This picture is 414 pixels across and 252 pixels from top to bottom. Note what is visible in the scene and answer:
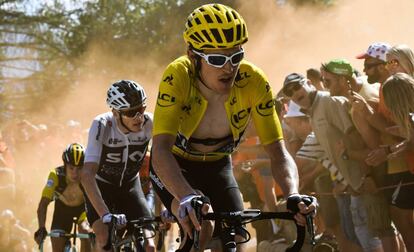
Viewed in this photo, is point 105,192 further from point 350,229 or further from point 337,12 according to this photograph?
point 337,12

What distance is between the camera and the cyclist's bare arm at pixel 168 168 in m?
5.09

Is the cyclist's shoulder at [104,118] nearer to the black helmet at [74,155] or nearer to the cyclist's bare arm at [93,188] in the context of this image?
the cyclist's bare arm at [93,188]

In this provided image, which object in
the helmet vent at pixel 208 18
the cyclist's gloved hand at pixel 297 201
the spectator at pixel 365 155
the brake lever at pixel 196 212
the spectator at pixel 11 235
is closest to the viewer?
the brake lever at pixel 196 212

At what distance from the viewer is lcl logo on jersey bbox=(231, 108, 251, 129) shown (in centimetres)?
596

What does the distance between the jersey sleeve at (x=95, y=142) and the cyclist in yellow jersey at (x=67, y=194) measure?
2.06 metres

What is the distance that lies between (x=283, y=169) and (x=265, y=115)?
0.43 meters

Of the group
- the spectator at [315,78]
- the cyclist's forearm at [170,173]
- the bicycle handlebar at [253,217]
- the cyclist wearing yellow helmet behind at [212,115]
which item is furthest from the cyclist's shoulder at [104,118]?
the bicycle handlebar at [253,217]

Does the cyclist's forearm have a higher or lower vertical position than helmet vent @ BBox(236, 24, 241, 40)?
lower

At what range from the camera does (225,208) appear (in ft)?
19.7

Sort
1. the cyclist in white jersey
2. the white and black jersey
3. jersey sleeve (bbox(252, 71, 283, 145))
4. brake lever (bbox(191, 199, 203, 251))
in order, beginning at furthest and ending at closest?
the white and black jersey
the cyclist in white jersey
jersey sleeve (bbox(252, 71, 283, 145))
brake lever (bbox(191, 199, 203, 251))

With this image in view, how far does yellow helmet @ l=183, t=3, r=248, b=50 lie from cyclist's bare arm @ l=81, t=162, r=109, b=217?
2.83 meters

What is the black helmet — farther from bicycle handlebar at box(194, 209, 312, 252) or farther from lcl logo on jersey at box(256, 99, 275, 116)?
bicycle handlebar at box(194, 209, 312, 252)

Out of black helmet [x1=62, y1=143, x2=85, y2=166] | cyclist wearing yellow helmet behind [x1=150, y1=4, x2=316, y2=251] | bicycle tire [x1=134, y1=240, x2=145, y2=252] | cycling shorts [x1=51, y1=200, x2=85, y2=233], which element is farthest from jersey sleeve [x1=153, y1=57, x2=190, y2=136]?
cycling shorts [x1=51, y1=200, x2=85, y2=233]

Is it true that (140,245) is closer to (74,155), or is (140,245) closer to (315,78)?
(74,155)
